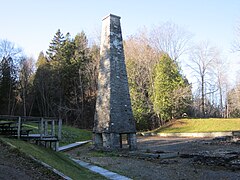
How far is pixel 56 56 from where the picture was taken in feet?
131

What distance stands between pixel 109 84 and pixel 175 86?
15.9m

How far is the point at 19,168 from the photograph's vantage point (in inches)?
224

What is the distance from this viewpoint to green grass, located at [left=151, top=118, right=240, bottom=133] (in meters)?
26.1

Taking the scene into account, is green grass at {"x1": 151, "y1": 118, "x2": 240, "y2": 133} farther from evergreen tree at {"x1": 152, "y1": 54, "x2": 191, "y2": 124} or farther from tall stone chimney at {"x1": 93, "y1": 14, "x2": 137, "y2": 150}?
tall stone chimney at {"x1": 93, "y1": 14, "x2": 137, "y2": 150}

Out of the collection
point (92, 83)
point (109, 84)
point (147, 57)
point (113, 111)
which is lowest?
point (113, 111)

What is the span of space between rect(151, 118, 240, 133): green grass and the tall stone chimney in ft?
40.8

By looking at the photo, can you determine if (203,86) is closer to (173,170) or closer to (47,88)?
(47,88)

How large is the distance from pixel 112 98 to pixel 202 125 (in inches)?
586

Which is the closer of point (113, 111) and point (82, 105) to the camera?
point (113, 111)

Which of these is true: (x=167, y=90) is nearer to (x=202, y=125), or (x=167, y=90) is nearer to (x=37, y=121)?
(x=202, y=125)

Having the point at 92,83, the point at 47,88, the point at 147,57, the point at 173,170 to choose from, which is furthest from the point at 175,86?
the point at 173,170

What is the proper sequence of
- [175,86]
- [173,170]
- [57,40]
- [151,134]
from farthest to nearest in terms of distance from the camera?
[57,40] < [175,86] < [151,134] < [173,170]

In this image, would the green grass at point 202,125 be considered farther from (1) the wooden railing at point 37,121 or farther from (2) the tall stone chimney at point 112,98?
(1) the wooden railing at point 37,121

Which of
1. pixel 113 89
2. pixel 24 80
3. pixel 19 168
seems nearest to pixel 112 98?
pixel 113 89
